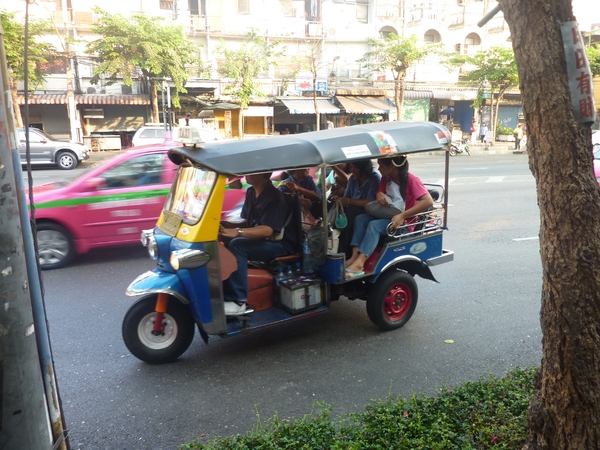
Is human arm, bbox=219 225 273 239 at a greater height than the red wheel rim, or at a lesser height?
greater

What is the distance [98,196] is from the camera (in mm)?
7027

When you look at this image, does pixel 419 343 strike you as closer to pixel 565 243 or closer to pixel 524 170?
pixel 565 243

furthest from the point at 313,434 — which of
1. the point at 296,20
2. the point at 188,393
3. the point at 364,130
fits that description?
the point at 296,20

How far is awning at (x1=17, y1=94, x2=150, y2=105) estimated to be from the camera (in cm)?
2744

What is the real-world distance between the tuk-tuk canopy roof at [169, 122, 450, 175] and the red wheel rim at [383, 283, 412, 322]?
4.52ft

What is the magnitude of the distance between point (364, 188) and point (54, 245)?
4.49 metres

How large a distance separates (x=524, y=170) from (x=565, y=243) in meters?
17.8

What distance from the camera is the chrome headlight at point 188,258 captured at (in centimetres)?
392

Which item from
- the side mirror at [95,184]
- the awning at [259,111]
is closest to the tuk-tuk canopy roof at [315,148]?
the side mirror at [95,184]

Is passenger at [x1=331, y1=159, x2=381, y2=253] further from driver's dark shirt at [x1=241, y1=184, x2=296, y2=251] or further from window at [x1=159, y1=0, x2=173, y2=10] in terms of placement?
window at [x1=159, y1=0, x2=173, y2=10]

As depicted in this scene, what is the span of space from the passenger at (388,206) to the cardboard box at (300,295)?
35 cm

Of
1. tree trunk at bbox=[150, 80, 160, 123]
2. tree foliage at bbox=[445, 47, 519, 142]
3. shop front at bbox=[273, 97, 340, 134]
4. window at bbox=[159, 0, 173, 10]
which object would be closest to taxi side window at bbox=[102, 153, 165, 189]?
tree trunk at bbox=[150, 80, 160, 123]

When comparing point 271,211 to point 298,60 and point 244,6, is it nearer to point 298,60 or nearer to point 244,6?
point 298,60

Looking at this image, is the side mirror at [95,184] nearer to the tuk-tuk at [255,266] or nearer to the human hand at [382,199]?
the tuk-tuk at [255,266]
